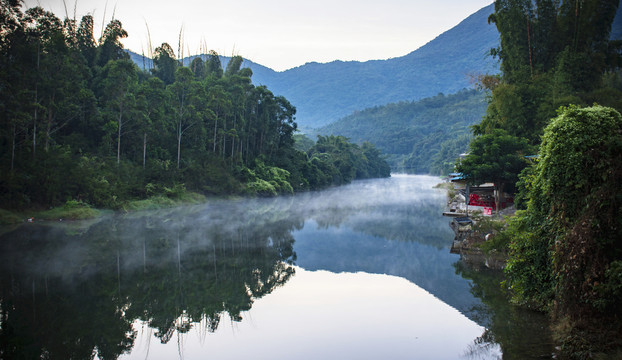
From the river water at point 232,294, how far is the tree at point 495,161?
11.1ft

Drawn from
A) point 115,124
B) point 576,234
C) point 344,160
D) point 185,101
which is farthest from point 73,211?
point 344,160

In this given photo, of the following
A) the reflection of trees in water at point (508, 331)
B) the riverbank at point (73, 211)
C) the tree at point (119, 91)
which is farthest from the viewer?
the tree at point (119, 91)

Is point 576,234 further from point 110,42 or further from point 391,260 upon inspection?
point 110,42

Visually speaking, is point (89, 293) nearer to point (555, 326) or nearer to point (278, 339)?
point (278, 339)

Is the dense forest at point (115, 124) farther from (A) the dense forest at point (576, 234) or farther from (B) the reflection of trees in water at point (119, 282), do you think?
(A) the dense forest at point (576, 234)

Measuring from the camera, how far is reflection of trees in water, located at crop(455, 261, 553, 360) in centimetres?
706

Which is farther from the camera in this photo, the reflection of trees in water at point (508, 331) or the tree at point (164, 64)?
the tree at point (164, 64)

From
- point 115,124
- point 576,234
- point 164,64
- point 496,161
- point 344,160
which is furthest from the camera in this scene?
point 344,160

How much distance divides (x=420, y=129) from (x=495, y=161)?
117705 millimetres

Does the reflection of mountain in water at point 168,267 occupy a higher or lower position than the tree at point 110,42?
lower

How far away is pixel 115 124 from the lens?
91.6 ft

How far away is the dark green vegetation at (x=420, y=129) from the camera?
114m

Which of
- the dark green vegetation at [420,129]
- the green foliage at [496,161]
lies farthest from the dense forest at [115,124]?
the dark green vegetation at [420,129]

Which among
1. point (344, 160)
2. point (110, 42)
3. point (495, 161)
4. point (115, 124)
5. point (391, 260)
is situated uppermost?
point (110, 42)
